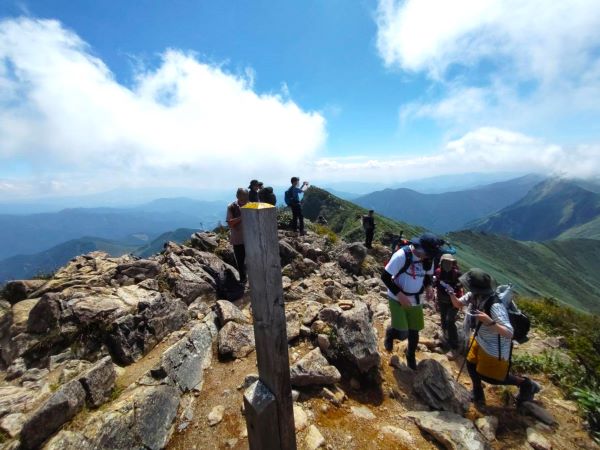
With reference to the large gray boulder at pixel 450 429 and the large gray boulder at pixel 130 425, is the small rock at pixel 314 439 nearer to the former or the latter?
the large gray boulder at pixel 450 429

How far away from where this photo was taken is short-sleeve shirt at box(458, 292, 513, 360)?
527 cm

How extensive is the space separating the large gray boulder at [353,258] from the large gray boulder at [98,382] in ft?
34.7

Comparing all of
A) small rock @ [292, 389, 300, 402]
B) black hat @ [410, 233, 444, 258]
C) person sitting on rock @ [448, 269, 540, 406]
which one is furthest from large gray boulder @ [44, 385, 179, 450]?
person sitting on rock @ [448, 269, 540, 406]

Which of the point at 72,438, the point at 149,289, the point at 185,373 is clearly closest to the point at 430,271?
the point at 185,373

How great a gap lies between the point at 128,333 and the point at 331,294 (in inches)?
246

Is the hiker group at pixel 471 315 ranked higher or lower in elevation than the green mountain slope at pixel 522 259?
higher

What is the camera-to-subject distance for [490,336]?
18.1 ft

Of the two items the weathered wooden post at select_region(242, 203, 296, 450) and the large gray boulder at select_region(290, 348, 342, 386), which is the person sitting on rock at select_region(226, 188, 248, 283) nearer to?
the large gray boulder at select_region(290, 348, 342, 386)

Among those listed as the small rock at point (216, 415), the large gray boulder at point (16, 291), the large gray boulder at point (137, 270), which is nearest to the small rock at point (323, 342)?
the small rock at point (216, 415)

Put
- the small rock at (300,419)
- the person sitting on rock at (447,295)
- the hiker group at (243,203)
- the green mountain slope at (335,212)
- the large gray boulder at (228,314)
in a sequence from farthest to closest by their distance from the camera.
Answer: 1. the green mountain slope at (335,212)
2. the hiker group at (243,203)
3. the person sitting on rock at (447,295)
4. the large gray boulder at (228,314)
5. the small rock at (300,419)

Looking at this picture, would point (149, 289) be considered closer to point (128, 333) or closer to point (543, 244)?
point (128, 333)

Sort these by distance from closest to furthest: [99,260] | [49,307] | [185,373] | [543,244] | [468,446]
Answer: [468,446], [185,373], [49,307], [99,260], [543,244]

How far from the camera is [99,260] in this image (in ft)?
33.4

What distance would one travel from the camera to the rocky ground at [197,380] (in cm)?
458
